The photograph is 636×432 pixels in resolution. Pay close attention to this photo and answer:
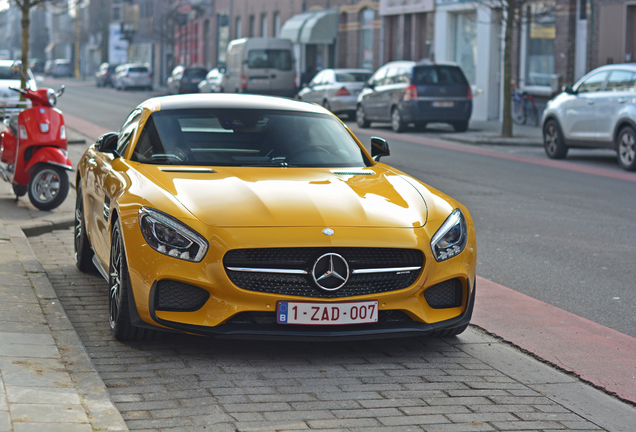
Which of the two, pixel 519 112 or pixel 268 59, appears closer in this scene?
pixel 519 112

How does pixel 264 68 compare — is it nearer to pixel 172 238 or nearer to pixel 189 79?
pixel 189 79

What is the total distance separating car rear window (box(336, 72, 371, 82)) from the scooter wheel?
63.4 feet

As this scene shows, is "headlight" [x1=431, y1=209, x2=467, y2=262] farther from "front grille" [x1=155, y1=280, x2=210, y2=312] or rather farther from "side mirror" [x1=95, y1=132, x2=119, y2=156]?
"side mirror" [x1=95, y1=132, x2=119, y2=156]

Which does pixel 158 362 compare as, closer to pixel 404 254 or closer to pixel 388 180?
pixel 404 254

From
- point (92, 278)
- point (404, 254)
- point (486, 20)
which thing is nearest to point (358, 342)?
point (404, 254)

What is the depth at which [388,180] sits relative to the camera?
5.69 metres

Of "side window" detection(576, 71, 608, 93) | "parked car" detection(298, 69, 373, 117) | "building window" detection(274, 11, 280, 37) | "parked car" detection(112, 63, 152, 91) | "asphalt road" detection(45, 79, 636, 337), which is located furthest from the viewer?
"parked car" detection(112, 63, 152, 91)

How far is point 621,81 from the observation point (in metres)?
16.1

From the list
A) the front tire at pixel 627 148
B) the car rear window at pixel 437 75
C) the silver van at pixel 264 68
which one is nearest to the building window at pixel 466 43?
the silver van at pixel 264 68

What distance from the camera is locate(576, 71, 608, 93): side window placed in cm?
1659

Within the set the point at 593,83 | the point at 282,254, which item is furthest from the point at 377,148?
the point at 593,83

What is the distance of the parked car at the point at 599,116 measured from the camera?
15758 mm

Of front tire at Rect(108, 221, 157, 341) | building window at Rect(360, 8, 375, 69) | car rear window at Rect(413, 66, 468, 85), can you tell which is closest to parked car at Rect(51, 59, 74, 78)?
building window at Rect(360, 8, 375, 69)

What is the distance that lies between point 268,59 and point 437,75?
1333 cm
